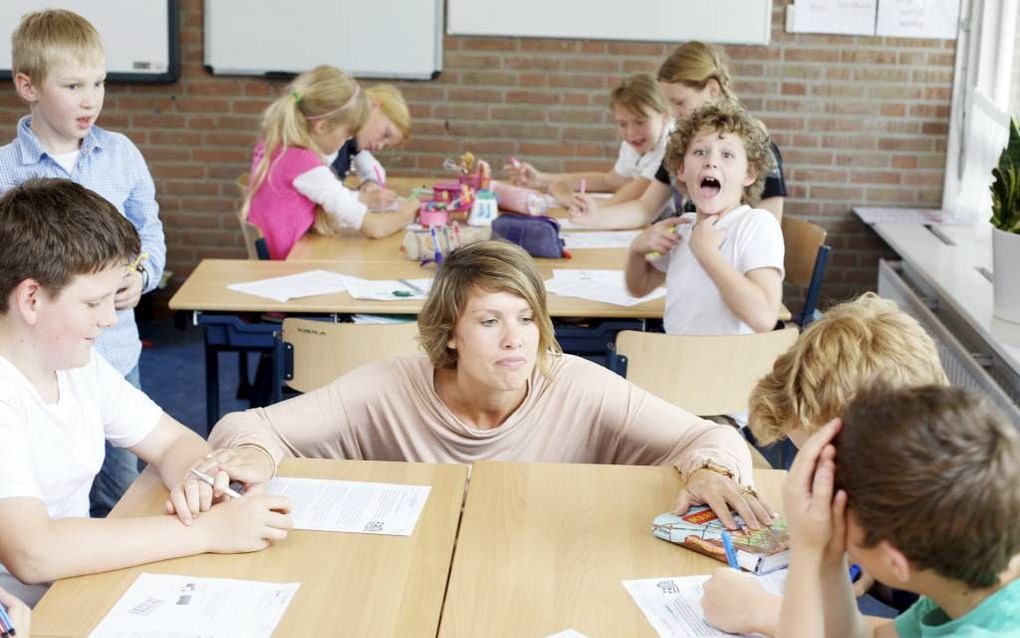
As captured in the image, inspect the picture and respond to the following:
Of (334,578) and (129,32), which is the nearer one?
(334,578)

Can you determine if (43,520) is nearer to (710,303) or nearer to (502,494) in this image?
(502,494)

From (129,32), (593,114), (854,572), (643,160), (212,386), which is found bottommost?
(212,386)

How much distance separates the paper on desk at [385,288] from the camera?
331 centimetres

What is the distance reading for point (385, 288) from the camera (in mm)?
3396

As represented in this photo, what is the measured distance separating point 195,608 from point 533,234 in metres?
2.34

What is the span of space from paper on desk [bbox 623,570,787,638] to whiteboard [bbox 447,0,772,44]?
409 cm

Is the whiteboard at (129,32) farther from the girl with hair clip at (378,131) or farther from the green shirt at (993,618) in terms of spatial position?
the green shirt at (993,618)

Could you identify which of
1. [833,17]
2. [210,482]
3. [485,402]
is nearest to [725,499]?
[485,402]

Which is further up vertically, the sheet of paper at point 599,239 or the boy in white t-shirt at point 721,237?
the boy in white t-shirt at point 721,237

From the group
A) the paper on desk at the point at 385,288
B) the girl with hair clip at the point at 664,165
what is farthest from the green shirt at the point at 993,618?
the girl with hair clip at the point at 664,165

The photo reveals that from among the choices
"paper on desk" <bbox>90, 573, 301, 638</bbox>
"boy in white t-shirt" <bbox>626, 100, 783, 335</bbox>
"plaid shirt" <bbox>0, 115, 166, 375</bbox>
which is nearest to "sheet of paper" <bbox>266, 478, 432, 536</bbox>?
"paper on desk" <bbox>90, 573, 301, 638</bbox>

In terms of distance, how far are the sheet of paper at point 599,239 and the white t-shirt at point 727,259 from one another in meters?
0.86

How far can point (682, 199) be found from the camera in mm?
4289

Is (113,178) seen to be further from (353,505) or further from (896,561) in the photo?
(896,561)
